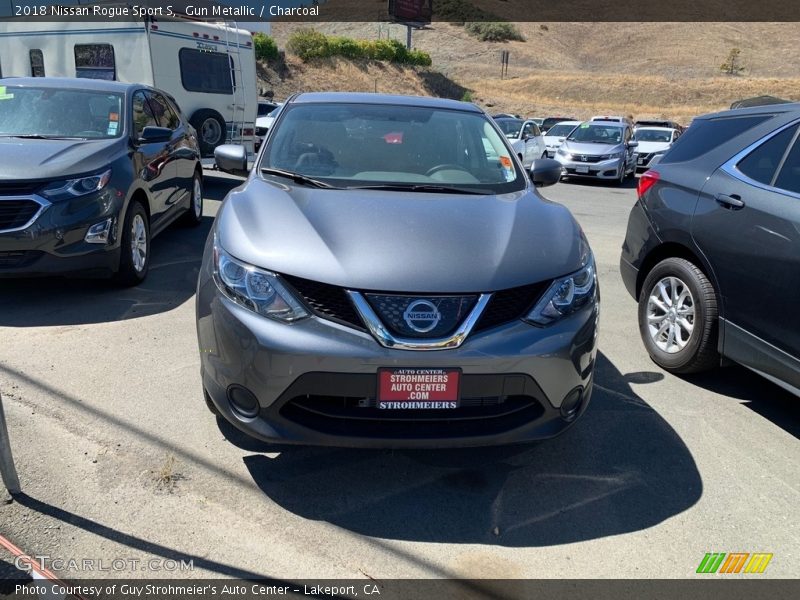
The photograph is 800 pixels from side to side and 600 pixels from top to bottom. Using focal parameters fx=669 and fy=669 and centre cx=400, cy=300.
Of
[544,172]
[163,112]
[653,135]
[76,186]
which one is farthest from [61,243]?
[653,135]

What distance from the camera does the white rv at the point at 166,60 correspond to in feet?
36.1

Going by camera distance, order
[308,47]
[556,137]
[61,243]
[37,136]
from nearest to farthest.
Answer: [61,243] → [37,136] → [556,137] → [308,47]

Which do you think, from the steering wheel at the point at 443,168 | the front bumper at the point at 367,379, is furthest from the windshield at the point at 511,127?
the front bumper at the point at 367,379

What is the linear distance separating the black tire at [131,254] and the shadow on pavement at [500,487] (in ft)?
9.01

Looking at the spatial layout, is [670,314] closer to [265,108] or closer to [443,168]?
[443,168]

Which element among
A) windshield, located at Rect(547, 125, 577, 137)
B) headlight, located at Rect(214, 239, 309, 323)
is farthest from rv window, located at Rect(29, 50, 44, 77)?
windshield, located at Rect(547, 125, 577, 137)

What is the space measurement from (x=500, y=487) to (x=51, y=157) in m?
4.34

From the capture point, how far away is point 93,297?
18.1ft

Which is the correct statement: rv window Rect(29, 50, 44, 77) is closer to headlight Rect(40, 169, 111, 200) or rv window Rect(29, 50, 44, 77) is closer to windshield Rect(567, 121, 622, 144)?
headlight Rect(40, 169, 111, 200)

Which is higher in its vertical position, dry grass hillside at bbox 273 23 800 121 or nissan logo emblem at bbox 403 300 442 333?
nissan logo emblem at bbox 403 300 442 333

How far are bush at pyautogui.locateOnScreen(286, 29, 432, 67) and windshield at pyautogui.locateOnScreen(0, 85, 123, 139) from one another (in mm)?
40819

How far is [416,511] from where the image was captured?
9.41 feet

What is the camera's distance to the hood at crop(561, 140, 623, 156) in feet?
52.2

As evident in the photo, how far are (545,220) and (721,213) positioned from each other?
1349 mm
